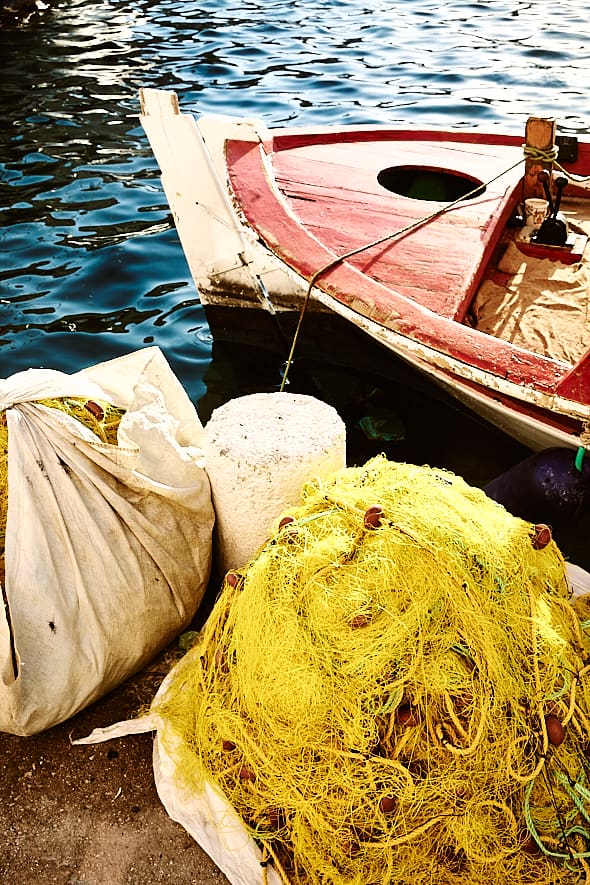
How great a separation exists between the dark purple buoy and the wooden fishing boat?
11 centimetres

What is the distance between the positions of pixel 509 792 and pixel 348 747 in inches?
19.4

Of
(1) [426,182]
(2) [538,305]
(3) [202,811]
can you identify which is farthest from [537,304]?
(3) [202,811]

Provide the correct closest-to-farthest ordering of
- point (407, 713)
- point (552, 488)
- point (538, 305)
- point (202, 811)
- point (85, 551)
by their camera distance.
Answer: point (407, 713), point (202, 811), point (85, 551), point (552, 488), point (538, 305)

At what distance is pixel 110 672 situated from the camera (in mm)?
3045

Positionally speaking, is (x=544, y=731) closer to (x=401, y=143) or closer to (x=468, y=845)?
(x=468, y=845)

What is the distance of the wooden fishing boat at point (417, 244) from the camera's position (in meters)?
3.97

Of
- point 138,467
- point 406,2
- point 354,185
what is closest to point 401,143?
point 354,185

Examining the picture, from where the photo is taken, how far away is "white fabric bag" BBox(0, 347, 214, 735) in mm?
2830

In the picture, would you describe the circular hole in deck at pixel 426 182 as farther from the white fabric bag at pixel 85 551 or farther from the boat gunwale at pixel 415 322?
the white fabric bag at pixel 85 551

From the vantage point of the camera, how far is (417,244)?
4.93 meters

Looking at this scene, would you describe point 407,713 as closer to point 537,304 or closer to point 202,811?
point 202,811

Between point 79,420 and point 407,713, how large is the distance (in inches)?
69.8

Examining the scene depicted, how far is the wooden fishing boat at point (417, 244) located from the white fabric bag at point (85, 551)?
1.51m

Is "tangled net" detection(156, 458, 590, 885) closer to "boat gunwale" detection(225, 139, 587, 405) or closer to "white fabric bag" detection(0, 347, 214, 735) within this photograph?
"white fabric bag" detection(0, 347, 214, 735)
